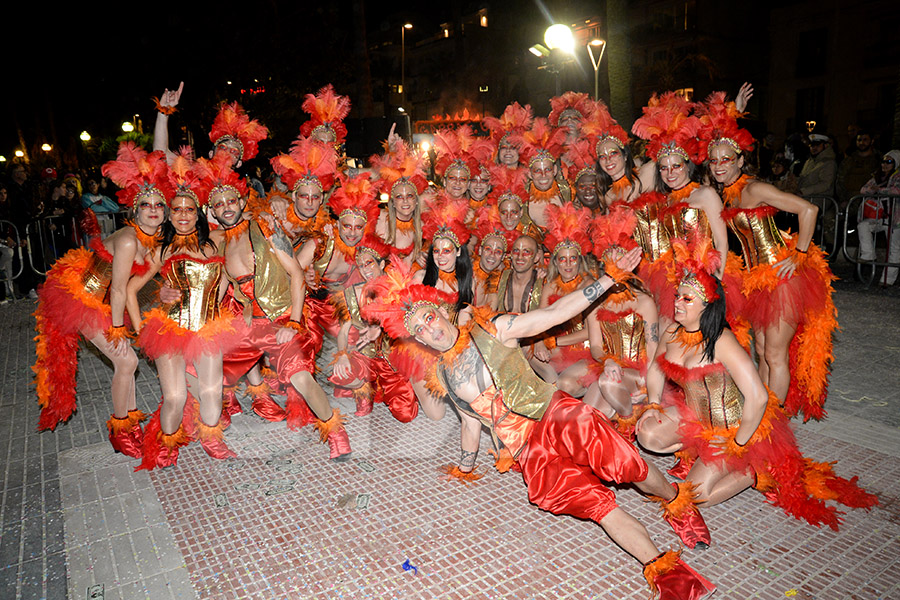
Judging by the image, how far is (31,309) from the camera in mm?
8555

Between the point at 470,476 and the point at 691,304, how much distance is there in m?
1.60

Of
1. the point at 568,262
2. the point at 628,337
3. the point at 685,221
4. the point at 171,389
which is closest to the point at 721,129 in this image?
the point at 685,221

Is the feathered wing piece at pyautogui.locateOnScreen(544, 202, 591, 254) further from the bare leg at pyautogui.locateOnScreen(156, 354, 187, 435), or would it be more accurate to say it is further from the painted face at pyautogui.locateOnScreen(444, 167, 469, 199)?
the bare leg at pyautogui.locateOnScreen(156, 354, 187, 435)

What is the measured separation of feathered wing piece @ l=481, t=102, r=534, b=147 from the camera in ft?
20.1

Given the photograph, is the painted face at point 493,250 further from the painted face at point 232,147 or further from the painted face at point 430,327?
the painted face at point 232,147

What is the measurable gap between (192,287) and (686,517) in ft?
10.2

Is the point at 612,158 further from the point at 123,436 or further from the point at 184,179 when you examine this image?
the point at 123,436

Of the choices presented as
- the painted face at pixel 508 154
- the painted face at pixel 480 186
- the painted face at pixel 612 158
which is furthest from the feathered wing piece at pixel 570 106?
the painted face at pixel 612 158

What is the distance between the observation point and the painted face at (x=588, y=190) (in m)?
5.12

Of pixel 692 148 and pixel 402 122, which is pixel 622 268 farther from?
pixel 402 122

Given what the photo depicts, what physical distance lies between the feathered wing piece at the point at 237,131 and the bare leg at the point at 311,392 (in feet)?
7.57

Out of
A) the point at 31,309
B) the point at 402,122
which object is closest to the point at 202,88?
the point at 402,122

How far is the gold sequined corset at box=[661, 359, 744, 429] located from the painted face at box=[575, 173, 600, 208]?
2.38 metres

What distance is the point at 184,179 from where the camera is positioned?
3.75 meters
